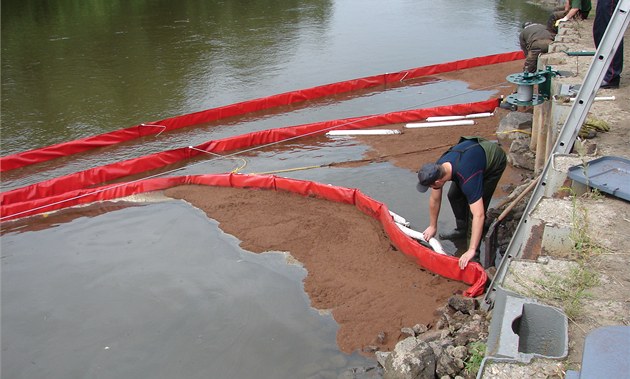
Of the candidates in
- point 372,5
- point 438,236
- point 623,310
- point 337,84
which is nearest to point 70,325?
point 438,236

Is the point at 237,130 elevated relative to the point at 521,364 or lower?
lower

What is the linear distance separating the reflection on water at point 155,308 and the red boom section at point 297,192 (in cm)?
69

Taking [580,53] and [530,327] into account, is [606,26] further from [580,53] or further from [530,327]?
[530,327]

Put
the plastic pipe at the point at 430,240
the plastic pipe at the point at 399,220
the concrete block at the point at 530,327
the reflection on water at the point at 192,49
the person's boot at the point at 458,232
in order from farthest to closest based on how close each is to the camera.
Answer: the reflection on water at the point at 192,49 → the plastic pipe at the point at 399,220 → the person's boot at the point at 458,232 → the plastic pipe at the point at 430,240 → the concrete block at the point at 530,327

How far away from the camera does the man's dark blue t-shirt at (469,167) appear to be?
5672 mm

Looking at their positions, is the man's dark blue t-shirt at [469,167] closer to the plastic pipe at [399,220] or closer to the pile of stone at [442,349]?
the pile of stone at [442,349]

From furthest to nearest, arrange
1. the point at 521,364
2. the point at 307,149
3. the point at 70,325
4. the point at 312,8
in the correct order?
the point at 312,8 → the point at 307,149 → the point at 70,325 → the point at 521,364

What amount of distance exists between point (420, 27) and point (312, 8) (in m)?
5.72

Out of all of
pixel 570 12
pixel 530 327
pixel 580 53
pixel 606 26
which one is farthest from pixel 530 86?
pixel 530 327

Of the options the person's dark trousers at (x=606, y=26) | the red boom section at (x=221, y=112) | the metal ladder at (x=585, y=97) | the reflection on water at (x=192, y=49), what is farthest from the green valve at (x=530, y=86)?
the reflection on water at (x=192, y=49)

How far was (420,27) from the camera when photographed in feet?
72.4

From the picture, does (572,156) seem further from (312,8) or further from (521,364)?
(312,8)

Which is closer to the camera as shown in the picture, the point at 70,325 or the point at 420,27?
the point at 70,325

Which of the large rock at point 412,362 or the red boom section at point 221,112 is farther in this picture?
the red boom section at point 221,112
